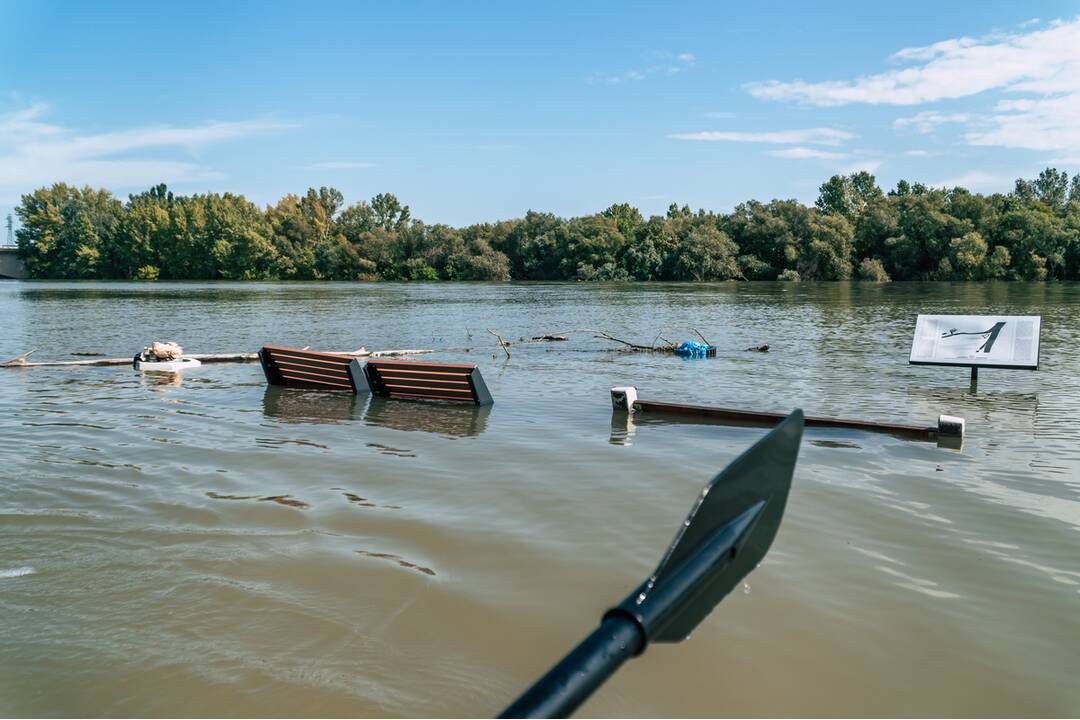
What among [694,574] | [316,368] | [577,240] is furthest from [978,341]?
[577,240]

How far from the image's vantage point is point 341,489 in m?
9.57

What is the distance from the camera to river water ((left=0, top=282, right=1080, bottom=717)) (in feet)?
Answer: 16.5

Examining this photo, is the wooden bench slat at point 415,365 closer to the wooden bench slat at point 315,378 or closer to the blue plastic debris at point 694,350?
the wooden bench slat at point 315,378

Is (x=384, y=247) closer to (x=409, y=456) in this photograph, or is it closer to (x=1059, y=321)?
(x=1059, y=321)

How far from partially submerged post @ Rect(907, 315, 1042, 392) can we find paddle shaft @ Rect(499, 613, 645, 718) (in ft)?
61.0

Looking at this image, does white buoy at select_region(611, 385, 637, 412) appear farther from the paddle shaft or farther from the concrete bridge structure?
the concrete bridge structure

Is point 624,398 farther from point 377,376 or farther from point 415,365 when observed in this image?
point 377,376

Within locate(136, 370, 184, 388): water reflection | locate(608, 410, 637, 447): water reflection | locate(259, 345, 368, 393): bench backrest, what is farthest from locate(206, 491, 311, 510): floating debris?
locate(136, 370, 184, 388): water reflection

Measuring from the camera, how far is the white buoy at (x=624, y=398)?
1504cm

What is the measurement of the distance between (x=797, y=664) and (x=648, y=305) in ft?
183

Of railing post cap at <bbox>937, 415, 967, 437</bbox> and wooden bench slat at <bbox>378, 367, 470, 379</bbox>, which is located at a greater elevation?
wooden bench slat at <bbox>378, 367, 470, 379</bbox>

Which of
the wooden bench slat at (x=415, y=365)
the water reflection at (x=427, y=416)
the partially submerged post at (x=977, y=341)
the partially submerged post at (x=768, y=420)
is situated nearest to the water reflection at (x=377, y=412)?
the water reflection at (x=427, y=416)

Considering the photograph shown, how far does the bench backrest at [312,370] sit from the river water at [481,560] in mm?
1489

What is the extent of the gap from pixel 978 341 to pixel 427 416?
13.7 m
